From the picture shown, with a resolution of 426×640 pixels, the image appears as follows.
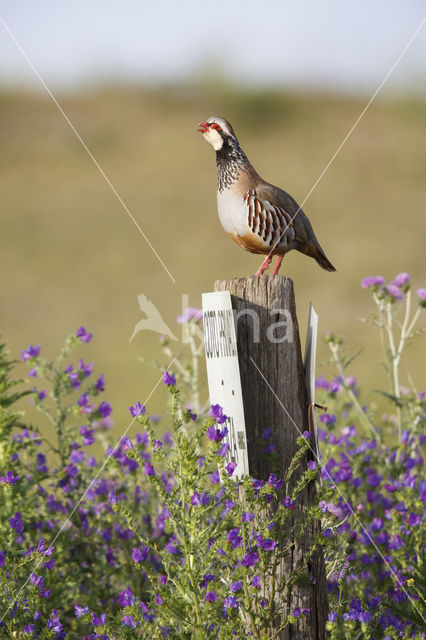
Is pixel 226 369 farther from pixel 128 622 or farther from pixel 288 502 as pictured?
pixel 128 622

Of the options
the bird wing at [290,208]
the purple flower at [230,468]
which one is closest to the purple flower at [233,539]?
the purple flower at [230,468]

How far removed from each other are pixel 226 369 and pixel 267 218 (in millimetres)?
660

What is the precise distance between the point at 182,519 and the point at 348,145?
2188cm

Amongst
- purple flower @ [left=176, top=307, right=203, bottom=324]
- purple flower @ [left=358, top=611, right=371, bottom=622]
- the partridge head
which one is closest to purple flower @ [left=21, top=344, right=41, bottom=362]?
purple flower @ [left=176, top=307, right=203, bottom=324]

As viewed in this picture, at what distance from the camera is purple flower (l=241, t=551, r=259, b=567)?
2014 mm

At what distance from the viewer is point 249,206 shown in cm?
267

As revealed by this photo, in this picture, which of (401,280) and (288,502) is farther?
(401,280)

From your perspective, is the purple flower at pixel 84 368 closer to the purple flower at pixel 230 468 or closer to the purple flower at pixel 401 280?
the purple flower at pixel 230 468

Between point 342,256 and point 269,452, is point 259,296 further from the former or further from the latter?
point 342,256

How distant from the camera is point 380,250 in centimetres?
1499

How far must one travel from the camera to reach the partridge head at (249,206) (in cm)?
266

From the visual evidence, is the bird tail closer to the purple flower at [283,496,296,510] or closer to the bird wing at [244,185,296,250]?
the bird wing at [244,185,296,250]

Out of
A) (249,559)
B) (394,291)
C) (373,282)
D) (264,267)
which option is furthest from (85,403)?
(394,291)

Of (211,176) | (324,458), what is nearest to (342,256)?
(211,176)
